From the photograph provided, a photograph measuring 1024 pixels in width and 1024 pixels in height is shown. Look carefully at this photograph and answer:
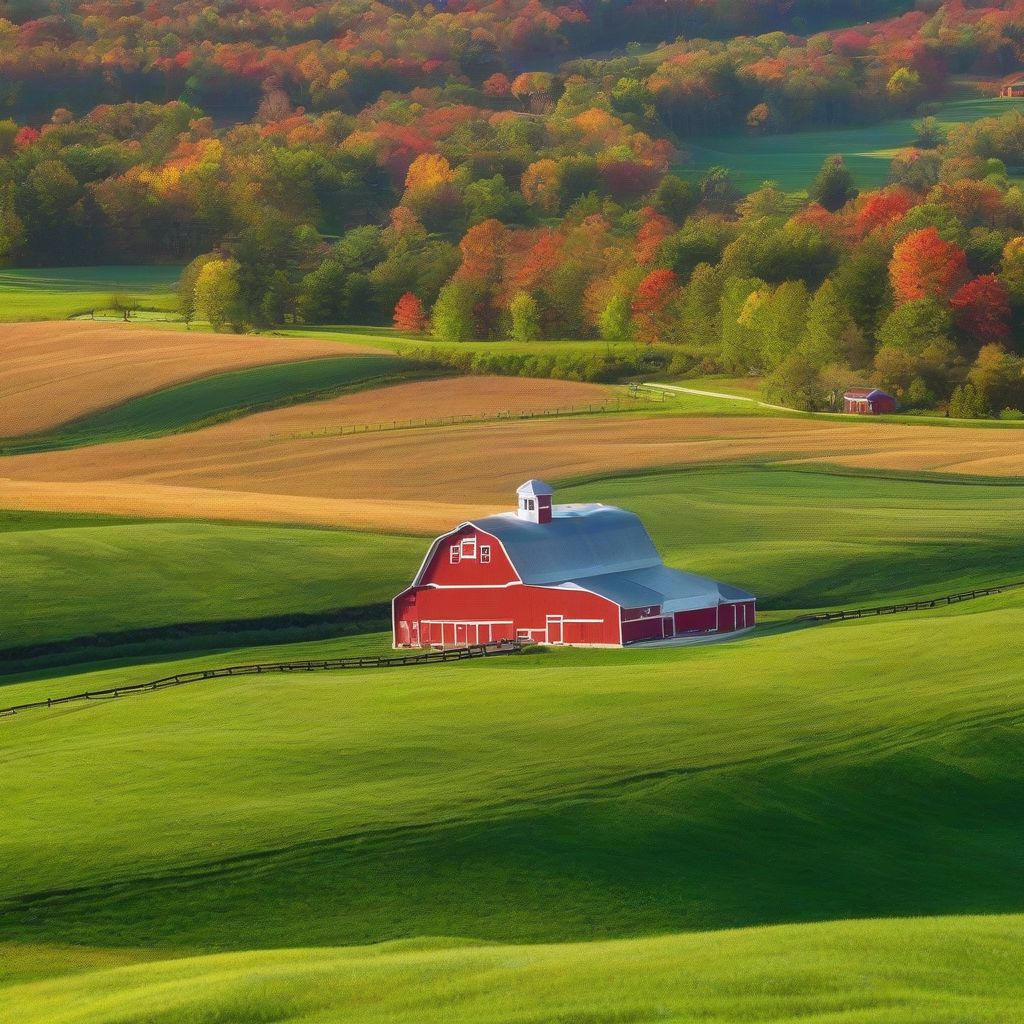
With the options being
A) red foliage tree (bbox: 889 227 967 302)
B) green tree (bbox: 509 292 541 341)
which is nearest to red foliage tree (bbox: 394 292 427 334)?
green tree (bbox: 509 292 541 341)

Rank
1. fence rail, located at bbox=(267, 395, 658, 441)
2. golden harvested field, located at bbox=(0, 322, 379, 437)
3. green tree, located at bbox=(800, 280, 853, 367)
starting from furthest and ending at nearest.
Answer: green tree, located at bbox=(800, 280, 853, 367) < golden harvested field, located at bbox=(0, 322, 379, 437) < fence rail, located at bbox=(267, 395, 658, 441)

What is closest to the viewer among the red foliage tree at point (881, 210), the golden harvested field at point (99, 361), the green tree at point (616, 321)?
the golden harvested field at point (99, 361)

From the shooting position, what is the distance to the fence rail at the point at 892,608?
67250 mm

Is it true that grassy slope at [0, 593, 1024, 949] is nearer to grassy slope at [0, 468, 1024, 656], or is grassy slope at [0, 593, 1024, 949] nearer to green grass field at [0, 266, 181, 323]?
grassy slope at [0, 468, 1024, 656]

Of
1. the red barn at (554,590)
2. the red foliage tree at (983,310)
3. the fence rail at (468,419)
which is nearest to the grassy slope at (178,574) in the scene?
the red barn at (554,590)

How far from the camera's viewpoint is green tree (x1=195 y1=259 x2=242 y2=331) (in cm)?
15225

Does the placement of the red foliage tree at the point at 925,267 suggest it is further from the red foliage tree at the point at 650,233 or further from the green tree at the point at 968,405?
the red foliage tree at the point at 650,233

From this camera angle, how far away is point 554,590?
2672 inches

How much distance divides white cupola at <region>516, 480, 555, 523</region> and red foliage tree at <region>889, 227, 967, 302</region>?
2853 inches

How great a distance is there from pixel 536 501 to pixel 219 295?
85464 millimetres

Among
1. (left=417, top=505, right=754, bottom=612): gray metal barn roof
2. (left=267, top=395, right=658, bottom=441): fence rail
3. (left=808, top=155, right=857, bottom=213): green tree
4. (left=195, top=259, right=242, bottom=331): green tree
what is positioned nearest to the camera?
(left=417, top=505, right=754, bottom=612): gray metal barn roof

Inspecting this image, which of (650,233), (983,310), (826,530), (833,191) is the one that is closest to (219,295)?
(650,233)

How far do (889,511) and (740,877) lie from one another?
52.5 metres

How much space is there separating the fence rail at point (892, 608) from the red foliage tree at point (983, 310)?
222 ft
